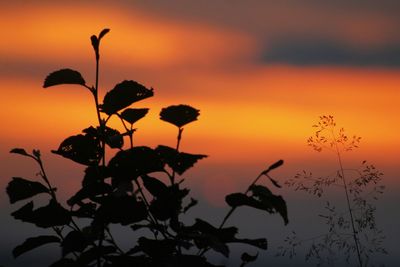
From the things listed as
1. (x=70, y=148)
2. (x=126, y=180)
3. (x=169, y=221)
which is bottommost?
(x=169, y=221)

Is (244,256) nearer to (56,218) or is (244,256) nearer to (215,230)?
(215,230)

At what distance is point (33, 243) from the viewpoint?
3.06 m

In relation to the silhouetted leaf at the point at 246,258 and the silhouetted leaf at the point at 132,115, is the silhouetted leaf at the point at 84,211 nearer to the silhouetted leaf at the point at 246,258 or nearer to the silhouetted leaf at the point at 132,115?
the silhouetted leaf at the point at 132,115

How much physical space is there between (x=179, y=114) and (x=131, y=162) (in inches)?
16.6

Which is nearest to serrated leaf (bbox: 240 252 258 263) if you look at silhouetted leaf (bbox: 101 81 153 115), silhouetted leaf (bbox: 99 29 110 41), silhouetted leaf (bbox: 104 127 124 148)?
silhouetted leaf (bbox: 104 127 124 148)

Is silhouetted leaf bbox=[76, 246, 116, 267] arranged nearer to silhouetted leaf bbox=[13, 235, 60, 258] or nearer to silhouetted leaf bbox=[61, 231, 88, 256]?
silhouetted leaf bbox=[61, 231, 88, 256]

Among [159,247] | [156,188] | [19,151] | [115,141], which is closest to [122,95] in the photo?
[115,141]

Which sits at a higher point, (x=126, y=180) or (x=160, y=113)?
(x=160, y=113)

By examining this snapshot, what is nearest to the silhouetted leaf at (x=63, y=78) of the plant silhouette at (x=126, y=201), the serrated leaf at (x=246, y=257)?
the plant silhouette at (x=126, y=201)

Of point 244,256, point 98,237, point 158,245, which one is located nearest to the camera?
point 158,245

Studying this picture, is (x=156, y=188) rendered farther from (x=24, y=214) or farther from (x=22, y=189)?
(x=22, y=189)

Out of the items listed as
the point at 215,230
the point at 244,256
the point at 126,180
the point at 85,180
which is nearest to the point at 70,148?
the point at 85,180

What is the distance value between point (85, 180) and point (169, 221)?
0.44m

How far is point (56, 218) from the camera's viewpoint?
2676 millimetres
